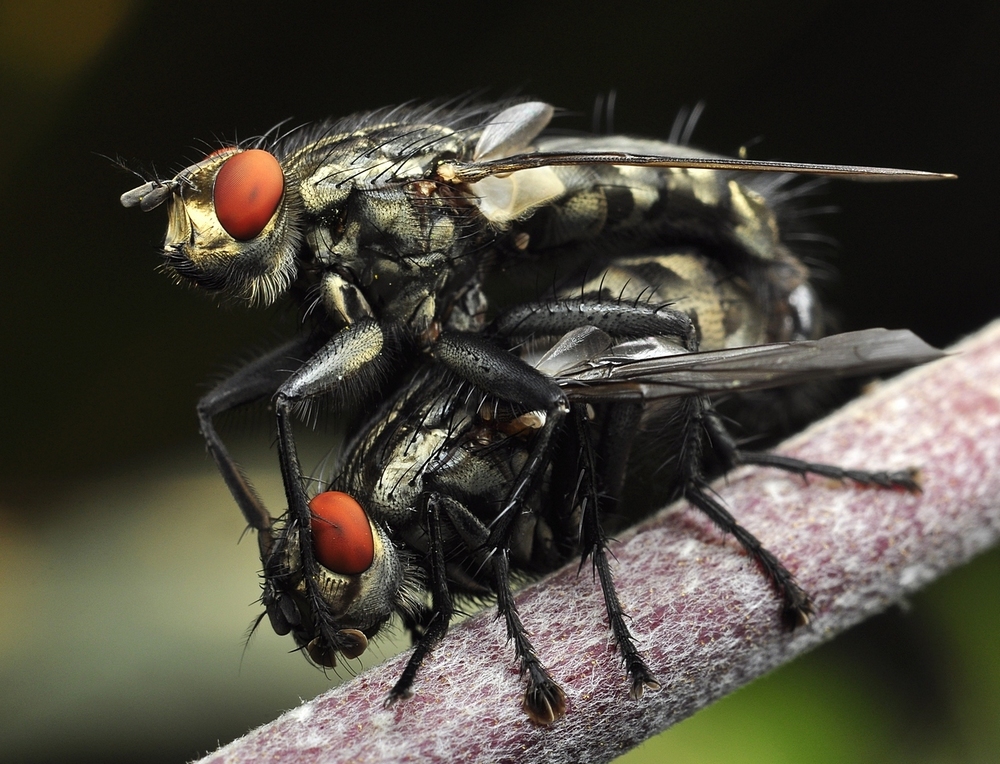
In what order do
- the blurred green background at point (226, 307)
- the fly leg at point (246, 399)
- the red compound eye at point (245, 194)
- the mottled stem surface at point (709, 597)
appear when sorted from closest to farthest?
the mottled stem surface at point (709, 597)
the red compound eye at point (245, 194)
the fly leg at point (246, 399)
the blurred green background at point (226, 307)

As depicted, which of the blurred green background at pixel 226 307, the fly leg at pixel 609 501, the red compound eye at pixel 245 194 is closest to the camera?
the fly leg at pixel 609 501

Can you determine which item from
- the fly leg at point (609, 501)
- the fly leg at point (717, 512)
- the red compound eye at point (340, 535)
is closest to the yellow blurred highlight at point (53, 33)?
the red compound eye at point (340, 535)

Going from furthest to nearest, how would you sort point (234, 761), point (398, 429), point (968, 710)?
point (968, 710)
point (398, 429)
point (234, 761)

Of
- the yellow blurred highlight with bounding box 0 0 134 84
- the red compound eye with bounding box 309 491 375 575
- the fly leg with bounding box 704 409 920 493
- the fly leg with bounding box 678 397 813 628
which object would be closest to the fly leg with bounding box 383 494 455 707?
the red compound eye with bounding box 309 491 375 575

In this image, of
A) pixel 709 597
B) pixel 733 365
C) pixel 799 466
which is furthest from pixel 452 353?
pixel 799 466

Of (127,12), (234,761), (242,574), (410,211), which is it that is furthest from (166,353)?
(234,761)

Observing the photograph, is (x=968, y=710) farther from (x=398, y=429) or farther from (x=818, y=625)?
(x=398, y=429)

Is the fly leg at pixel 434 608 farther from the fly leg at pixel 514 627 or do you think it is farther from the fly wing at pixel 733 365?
the fly wing at pixel 733 365

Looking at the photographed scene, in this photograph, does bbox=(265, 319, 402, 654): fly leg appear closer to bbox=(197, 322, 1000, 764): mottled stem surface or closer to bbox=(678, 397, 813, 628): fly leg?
bbox=(197, 322, 1000, 764): mottled stem surface

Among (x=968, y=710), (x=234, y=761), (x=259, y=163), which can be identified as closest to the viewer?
(x=234, y=761)
